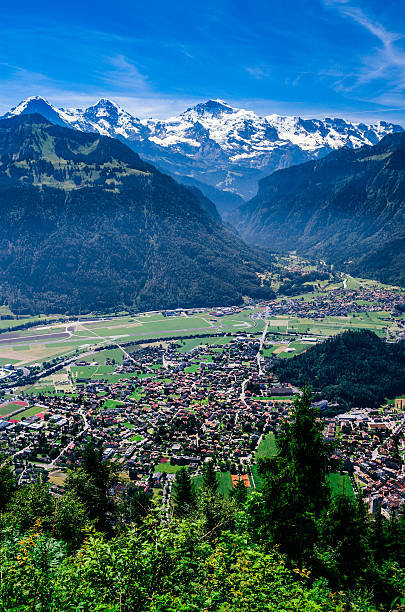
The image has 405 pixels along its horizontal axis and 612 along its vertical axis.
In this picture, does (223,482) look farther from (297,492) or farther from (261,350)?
(261,350)

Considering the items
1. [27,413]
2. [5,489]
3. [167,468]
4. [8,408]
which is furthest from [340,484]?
[8,408]

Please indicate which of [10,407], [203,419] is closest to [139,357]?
[10,407]

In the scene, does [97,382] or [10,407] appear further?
[97,382]

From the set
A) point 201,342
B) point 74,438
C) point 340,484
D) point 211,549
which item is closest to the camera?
point 211,549

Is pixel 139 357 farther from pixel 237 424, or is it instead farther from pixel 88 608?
pixel 88 608

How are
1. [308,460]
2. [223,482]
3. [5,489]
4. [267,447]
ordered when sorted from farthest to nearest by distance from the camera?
1. [267,447]
2. [223,482]
3. [5,489]
4. [308,460]

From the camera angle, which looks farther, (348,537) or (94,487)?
(94,487)

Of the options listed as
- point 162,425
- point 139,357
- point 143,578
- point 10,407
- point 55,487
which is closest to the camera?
point 143,578

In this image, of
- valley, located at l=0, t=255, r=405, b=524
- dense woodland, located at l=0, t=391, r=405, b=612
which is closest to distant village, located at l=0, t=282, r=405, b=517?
valley, located at l=0, t=255, r=405, b=524
